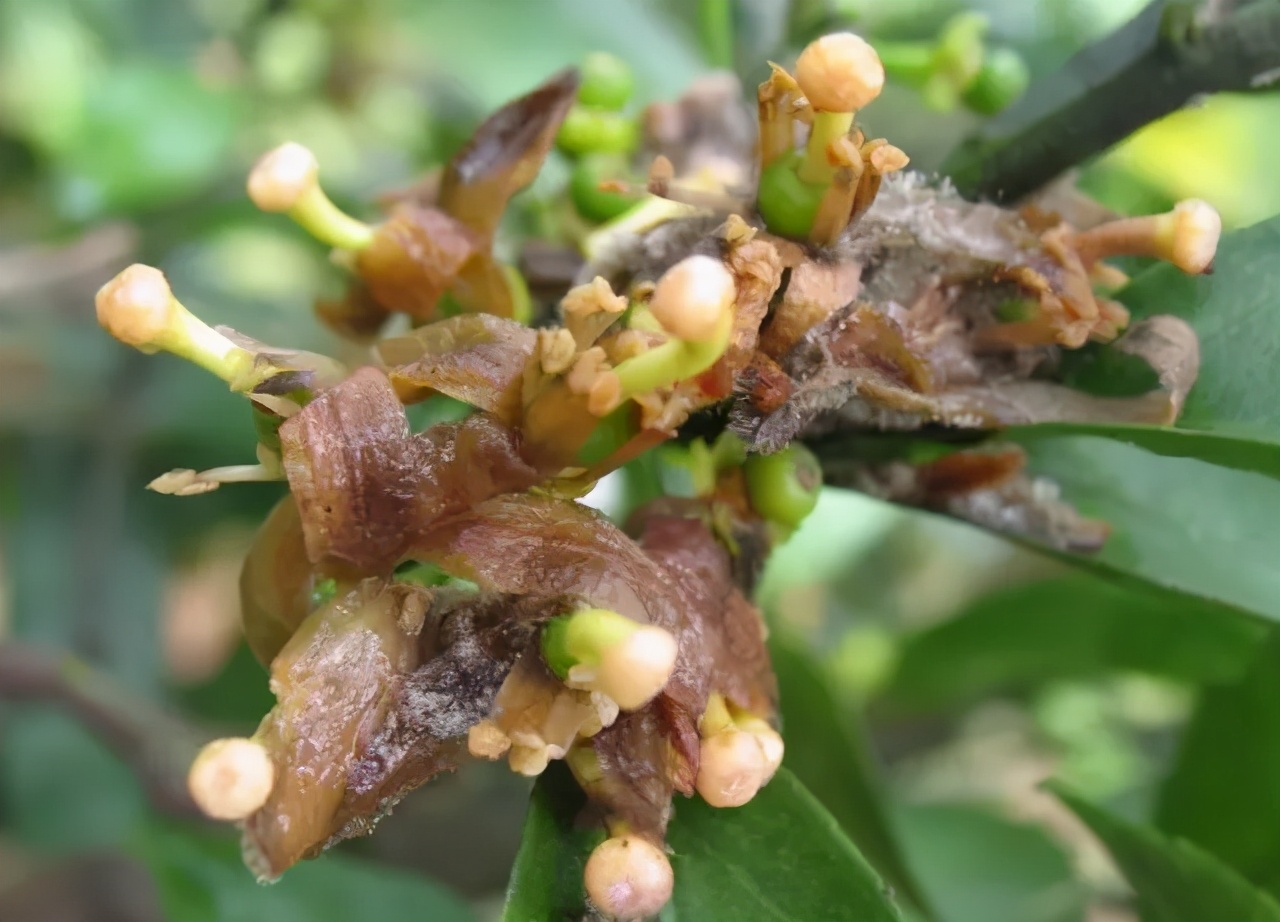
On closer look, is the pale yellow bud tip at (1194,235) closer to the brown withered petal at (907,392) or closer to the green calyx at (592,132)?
the brown withered petal at (907,392)

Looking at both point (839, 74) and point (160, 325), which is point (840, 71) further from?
point (160, 325)

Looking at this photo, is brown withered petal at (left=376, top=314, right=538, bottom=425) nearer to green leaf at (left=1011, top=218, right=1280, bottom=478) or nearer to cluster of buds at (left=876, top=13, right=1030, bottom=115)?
green leaf at (left=1011, top=218, right=1280, bottom=478)

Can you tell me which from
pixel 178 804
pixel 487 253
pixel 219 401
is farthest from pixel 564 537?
pixel 219 401

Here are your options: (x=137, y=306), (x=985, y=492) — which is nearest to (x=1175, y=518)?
(x=985, y=492)

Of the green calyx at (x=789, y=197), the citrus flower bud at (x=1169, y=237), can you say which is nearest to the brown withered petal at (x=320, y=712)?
the green calyx at (x=789, y=197)

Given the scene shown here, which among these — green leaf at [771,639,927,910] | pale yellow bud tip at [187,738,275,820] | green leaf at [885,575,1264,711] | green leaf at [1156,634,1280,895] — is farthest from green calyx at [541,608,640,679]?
green leaf at [885,575,1264,711]
